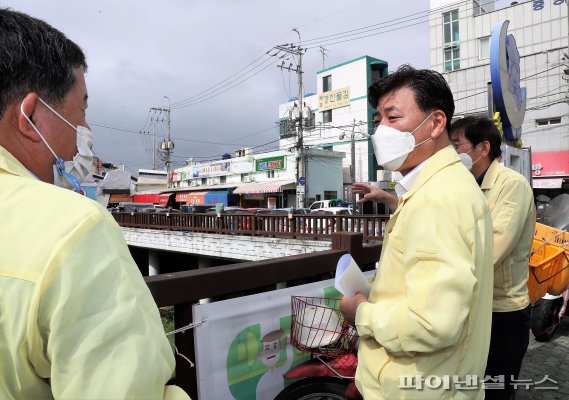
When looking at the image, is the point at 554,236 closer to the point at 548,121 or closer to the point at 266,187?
the point at 548,121

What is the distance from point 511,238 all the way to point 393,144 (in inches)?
38.1

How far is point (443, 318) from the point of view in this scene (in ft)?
3.91

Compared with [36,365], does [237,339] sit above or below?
below

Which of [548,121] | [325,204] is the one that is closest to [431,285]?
[325,204]

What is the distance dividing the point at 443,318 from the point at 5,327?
43.4 inches

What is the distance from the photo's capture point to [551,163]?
1992cm

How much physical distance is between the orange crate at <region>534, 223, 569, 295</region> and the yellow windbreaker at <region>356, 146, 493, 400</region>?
7.87 feet

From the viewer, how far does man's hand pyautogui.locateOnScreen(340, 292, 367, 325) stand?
1.53 metres

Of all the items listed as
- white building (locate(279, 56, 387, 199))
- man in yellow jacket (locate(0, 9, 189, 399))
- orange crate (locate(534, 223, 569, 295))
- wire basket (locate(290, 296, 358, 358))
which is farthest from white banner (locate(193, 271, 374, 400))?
white building (locate(279, 56, 387, 199))

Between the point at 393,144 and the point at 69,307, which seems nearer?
the point at 69,307

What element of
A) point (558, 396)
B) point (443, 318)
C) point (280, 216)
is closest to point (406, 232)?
point (443, 318)

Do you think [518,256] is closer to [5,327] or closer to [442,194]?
[442,194]

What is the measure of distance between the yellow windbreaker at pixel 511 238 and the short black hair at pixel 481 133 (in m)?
0.35

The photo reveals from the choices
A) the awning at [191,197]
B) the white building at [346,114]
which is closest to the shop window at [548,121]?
the white building at [346,114]
